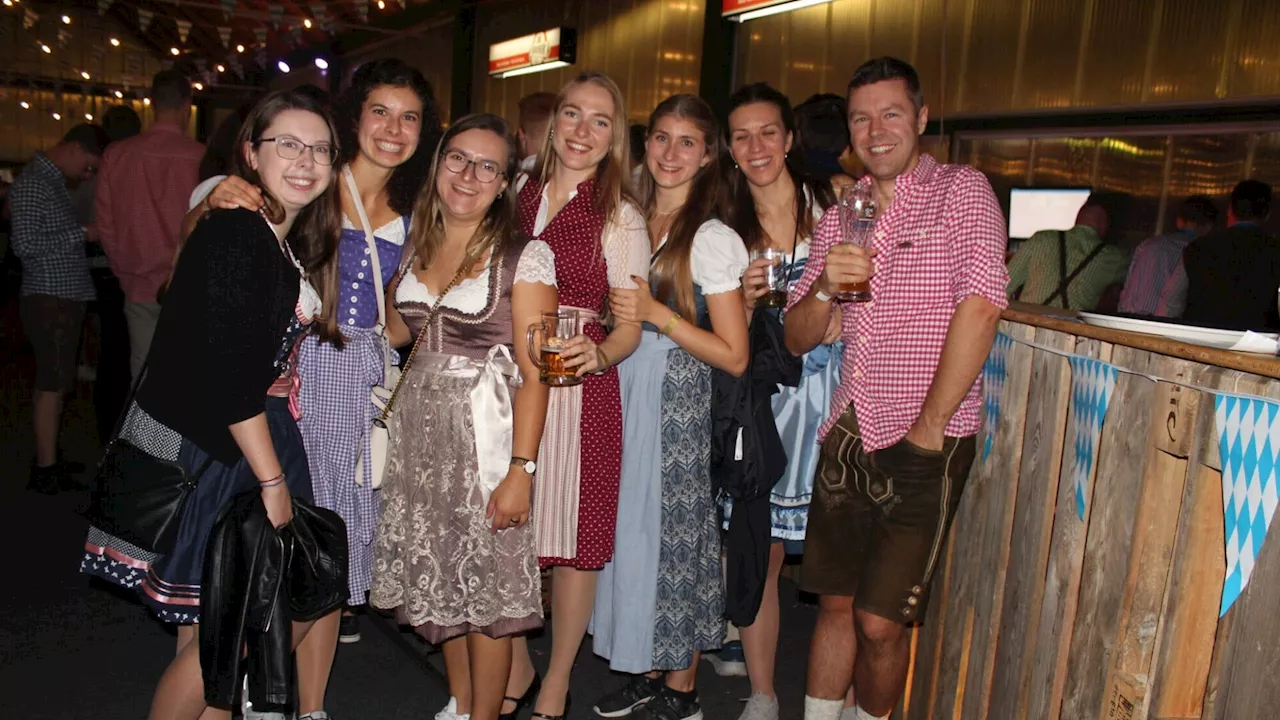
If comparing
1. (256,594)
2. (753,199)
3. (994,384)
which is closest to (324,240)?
(256,594)

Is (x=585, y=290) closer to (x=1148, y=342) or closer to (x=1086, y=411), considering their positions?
(x=1086, y=411)

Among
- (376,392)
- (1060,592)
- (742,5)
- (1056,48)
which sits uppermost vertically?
(742,5)

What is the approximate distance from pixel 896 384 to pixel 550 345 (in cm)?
A: 89

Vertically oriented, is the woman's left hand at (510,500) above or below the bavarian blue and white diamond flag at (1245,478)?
below

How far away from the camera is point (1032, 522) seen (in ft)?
7.51

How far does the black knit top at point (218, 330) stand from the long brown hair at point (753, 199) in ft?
4.67

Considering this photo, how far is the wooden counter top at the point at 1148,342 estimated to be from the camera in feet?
4.96

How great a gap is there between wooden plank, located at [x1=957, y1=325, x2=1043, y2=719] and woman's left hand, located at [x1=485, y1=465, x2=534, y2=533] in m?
1.18

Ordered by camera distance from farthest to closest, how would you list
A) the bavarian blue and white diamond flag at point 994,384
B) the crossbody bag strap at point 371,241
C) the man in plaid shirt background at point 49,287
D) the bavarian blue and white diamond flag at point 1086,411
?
the man in plaid shirt background at point 49,287
the crossbody bag strap at point 371,241
the bavarian blue and white diamond flag at point 994,384
the bavarian blue and white diamond flag at point 1086,411

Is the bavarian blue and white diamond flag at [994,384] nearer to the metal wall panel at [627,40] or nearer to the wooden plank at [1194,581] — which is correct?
the wooden plank at [1194,581]

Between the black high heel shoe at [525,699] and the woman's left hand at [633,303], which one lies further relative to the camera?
the black high heel shoe at [525,699]

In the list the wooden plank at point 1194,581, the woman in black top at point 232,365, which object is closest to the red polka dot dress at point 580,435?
the woman in black top at point 232,365

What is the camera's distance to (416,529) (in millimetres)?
2570

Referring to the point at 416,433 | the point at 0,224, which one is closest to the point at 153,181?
the point at 416,433
